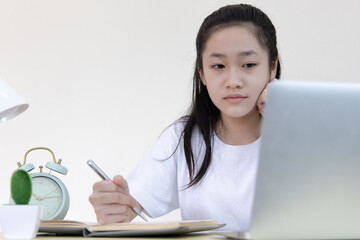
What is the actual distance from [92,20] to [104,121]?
542 mm

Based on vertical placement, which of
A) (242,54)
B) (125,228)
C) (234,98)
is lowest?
(125,228)

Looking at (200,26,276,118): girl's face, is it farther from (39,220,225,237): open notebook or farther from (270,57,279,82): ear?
(39,220,225,237): open notebook

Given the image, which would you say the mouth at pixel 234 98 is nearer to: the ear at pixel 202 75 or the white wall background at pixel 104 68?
the ear at pixel 202 75

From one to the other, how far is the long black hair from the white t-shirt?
2 centimetres

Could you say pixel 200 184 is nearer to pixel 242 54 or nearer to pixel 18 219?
pixel 242 54

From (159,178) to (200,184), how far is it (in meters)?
0.13

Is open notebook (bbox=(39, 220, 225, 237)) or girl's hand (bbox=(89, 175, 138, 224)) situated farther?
girl's hand (bbox=(89, 175, 138, 224))

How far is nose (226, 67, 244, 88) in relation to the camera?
144cm

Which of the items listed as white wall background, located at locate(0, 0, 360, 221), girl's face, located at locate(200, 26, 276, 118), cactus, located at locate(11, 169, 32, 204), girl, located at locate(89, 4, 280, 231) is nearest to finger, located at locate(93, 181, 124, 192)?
girl, located at locate(89, 4, 280, 231)

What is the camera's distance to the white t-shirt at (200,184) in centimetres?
155

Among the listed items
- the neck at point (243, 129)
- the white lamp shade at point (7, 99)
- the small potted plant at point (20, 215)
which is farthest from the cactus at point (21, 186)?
the neck at point (243, 129)

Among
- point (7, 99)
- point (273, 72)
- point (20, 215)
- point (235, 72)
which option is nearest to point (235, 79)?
point (235, 72)

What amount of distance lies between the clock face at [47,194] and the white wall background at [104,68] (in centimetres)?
103

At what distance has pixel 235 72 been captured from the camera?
145 cm
